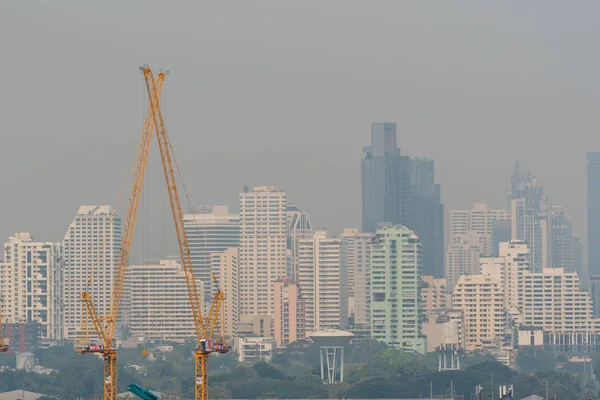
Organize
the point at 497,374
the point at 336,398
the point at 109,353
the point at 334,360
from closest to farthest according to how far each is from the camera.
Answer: the point at 109,353, the point at 336,398, the point at 497,374, the point at 334,360

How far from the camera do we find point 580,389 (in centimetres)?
14450

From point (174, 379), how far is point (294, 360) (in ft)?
103

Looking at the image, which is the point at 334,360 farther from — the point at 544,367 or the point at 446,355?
the point at 544,367

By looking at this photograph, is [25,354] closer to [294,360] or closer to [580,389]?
[294,360]

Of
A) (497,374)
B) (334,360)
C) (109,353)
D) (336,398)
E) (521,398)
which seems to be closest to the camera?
(109,353)

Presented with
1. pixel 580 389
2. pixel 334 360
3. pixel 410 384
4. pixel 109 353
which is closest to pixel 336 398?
pixel 410 384

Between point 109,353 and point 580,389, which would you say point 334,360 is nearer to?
point 580,389

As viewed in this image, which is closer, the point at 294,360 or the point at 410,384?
the point at 410,384

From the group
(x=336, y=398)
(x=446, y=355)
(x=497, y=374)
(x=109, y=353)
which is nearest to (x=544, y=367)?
(x=446, y=355)

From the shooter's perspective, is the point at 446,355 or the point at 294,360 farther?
the point at 294,360

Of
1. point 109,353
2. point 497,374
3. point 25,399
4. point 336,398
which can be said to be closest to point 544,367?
point 497,374

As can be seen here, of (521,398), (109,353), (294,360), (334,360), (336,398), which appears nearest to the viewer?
(109,353)

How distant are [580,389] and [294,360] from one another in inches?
1991

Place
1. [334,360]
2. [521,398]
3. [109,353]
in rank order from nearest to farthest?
[109,353]
[521,398]
[334,360]
